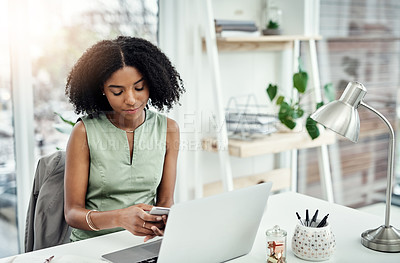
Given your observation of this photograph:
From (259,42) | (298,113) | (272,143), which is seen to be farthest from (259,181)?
(259,42)

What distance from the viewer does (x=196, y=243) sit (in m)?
1.14

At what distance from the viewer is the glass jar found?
47.3 inches

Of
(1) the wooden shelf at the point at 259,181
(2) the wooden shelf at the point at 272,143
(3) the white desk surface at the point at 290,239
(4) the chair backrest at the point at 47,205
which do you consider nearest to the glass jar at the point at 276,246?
(3) the white desk surface at the point at 290,239

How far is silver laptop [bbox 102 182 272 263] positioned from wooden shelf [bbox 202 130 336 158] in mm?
1258

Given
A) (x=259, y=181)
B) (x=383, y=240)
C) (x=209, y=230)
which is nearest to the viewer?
(x=209, y=230)

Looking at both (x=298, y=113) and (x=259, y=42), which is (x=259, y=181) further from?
(x=259, y=42)

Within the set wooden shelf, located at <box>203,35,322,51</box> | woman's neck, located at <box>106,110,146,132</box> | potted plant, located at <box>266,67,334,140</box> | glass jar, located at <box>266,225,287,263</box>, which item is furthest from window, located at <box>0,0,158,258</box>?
glass jar, located at <box>266,225,287,263</box>

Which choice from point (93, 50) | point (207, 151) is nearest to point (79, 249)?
point (93, 50)

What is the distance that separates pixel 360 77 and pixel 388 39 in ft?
0.91

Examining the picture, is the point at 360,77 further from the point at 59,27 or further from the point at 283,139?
the point at 59,27

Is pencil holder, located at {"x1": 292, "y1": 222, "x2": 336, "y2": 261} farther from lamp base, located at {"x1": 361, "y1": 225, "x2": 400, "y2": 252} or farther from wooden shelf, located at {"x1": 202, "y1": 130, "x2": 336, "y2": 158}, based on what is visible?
wooden shelf, located at {"x1": 202, "y1": 130, "x2": 336, "y2": 158}

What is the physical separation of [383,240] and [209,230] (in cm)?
49

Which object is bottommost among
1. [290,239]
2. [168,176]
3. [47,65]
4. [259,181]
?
[259,181]

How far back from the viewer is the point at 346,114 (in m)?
1.23
